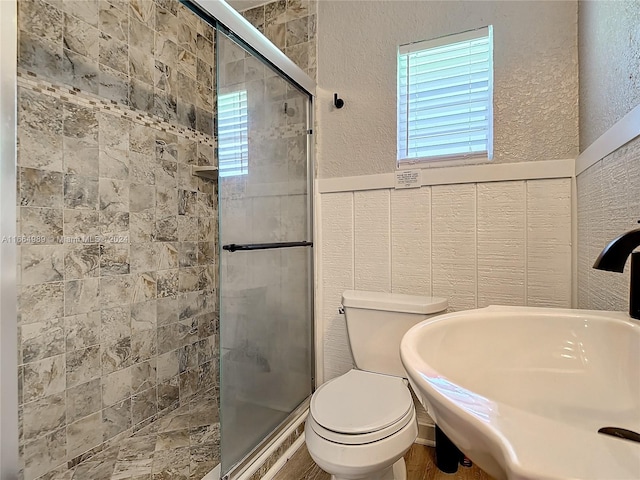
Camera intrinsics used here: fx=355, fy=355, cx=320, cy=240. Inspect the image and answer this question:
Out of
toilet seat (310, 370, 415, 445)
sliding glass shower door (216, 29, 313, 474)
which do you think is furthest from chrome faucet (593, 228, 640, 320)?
sliding glass shower door (216, 29, 313, 474)

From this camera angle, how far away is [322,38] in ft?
6.59

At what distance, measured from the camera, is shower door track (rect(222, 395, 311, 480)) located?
1425 mm

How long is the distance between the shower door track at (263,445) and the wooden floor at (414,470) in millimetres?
130

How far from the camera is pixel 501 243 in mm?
1647

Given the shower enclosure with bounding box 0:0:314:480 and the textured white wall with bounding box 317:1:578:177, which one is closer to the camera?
the shower enclosure with bounding box 0:0:314:480

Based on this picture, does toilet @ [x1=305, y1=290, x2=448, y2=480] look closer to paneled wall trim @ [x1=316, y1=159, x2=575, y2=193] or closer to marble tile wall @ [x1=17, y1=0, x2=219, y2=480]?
paneled wall trim @ [x1=316, y1=159, x2=575, y2=193]

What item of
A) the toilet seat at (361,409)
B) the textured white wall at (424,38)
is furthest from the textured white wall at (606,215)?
the toilet seat at (361,409)

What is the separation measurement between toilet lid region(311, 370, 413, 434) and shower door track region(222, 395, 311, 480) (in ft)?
1.43

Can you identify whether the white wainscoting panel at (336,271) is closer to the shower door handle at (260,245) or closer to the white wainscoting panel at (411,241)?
the shower door handle at (260,245)

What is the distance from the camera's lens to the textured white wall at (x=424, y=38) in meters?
1.54

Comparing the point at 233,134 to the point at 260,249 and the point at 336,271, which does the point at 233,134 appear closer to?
the point at 260,249

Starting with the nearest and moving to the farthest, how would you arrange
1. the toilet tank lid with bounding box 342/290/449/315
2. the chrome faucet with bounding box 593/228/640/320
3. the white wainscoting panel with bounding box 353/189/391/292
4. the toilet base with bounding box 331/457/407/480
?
the chrome faucet with bounding box 593/228/640/320 < the toilet base with bounding box 331/457/407/480 < the toilet tank lid with bounding box 342/290/449/315 < the white wainscoting panel with bounding box 353/189/391/292

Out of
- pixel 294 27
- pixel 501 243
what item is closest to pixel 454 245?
pixel 501 243

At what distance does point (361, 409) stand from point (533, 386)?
2.34 feet
